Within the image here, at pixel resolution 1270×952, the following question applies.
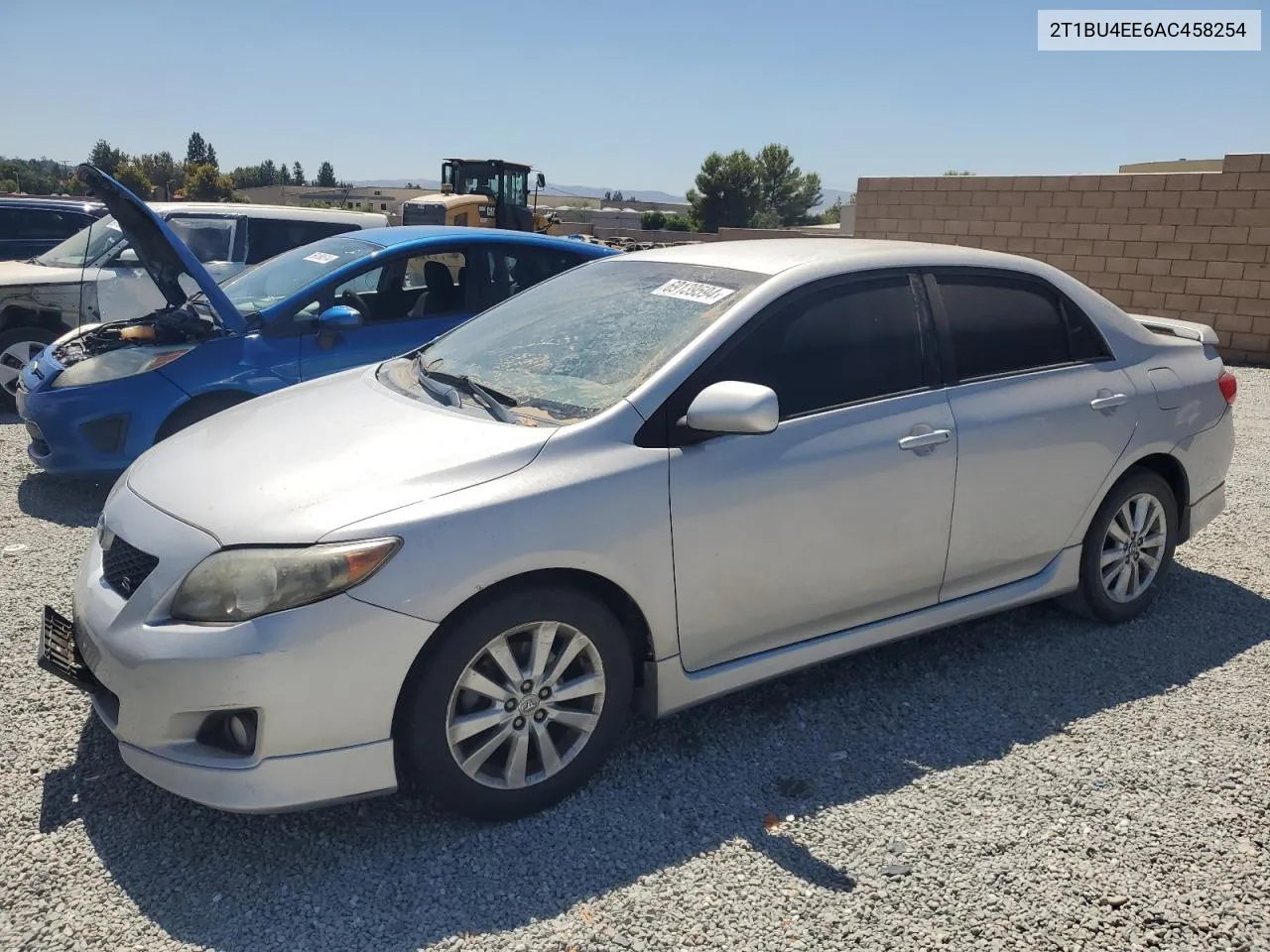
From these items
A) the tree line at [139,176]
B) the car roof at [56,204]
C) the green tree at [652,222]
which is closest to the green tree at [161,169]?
the tree line at [139,176]

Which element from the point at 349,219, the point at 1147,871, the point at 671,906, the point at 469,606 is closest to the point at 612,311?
the point at 469,606

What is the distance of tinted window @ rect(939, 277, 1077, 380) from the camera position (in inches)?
156

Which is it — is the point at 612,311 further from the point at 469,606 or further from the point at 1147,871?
the point at 1147,871

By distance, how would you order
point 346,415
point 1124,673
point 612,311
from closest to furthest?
point 346,415 < point 612,311 < point 1124,673

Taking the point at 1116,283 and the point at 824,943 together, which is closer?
the point at 824,943

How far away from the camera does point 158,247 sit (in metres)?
5.72

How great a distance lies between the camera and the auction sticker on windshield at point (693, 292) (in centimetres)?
360

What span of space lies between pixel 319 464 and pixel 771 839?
1.73m

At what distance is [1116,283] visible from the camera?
1444cm

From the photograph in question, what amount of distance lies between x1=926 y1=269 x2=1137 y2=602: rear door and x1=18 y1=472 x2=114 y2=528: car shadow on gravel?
454 cm

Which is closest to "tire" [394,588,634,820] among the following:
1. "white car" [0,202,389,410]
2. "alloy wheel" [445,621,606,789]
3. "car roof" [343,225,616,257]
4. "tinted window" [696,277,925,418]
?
"alloy wheel" [445,621,606,789]

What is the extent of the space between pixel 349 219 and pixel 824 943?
8.81m

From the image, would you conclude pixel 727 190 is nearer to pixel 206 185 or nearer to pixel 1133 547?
pixel 206 185

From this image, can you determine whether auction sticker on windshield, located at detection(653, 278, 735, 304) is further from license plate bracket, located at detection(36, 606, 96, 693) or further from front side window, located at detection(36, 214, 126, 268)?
front side window, located at detection(36, 214, 126, 268)
